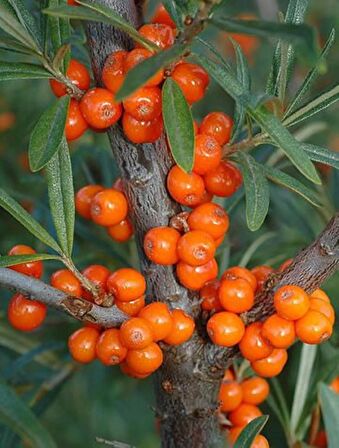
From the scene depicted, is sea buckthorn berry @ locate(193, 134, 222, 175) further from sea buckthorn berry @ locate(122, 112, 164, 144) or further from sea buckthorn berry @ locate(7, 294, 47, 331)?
sea buckthorn berry @ locate(7, 294, 47, 331)

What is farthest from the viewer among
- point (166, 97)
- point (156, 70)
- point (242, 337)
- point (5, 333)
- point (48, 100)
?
point (48, 100)

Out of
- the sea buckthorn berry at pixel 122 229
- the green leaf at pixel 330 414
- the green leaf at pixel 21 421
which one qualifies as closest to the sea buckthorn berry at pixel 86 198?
the sea buckthorn berry at pixel 122 229

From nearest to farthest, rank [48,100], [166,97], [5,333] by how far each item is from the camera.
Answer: [166,97]
[5,333]
[48,100]

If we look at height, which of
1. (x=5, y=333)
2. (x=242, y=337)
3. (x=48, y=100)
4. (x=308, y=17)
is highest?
(x=308, y=17)

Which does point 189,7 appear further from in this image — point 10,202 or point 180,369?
point 180,369

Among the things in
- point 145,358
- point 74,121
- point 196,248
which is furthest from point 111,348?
point 74,121

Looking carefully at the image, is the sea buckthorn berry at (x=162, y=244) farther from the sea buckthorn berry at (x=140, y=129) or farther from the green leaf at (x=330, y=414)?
the green leaf at (x=330, y=414)

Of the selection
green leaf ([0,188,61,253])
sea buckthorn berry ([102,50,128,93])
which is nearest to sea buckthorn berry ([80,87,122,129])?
sea buckthorn berry ([102,50,128,93])

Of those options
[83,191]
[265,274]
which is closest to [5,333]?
[83,191]
